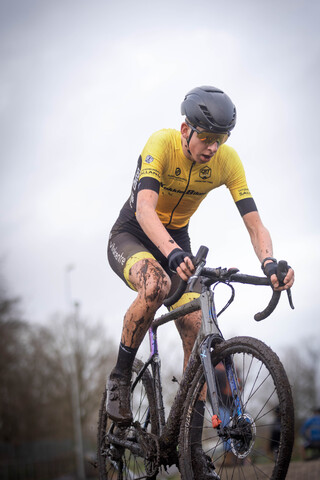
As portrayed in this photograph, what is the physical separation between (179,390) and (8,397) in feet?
106

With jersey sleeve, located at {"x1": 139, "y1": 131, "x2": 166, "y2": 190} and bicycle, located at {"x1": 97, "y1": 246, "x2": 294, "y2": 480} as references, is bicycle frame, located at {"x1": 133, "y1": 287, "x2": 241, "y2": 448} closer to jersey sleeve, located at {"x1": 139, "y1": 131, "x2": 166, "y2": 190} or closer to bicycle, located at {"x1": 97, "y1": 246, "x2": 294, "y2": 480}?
bicycle, located at {"x1": 97, "y1": 246, "x2": 294, "y2": 480}

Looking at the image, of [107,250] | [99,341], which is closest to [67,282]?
[99,341]

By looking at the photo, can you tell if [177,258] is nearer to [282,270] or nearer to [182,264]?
[182,264]

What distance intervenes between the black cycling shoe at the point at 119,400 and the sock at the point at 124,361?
0.04m

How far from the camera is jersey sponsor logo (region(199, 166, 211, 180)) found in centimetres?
476

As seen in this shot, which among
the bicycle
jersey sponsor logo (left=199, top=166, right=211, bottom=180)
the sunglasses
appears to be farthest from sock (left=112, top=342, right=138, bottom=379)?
the sunglasses

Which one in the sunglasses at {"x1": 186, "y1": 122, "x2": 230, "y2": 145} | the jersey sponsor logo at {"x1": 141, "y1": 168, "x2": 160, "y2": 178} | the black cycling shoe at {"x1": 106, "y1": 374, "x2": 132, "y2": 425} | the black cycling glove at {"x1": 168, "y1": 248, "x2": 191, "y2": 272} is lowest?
the black cycling shoe at {"x1": 106, "y1": 374, "x2": 132, "y2": 425}

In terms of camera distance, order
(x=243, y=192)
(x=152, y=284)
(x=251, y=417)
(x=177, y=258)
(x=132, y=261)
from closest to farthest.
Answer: (x=251, y=417) → (x=177, y=258) → (x=152, y=284) → (x=132, y=261) → (x=243, y=192)

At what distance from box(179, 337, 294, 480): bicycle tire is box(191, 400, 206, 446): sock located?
0.12ft

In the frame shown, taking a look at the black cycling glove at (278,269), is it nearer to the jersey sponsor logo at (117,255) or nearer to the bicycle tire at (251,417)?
the bicycle tire at (251,417)

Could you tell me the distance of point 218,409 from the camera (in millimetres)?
3564

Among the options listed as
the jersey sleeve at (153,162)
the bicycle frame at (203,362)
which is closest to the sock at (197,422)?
the bicycle frame at (203,362)

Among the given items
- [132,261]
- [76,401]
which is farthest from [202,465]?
[76,401]

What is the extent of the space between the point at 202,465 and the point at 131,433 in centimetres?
108
